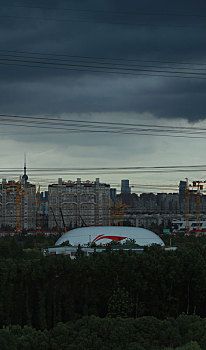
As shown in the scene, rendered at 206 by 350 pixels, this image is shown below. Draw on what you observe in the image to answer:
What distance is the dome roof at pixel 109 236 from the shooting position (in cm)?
9981

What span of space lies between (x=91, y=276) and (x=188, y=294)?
447 inches

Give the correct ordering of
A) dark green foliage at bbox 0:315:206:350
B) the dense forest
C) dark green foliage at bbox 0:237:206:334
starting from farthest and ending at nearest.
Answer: dark green foliage at bbox 0:237:206:334 → the dense forest → dark green foliage at bbox 0:315:206:350

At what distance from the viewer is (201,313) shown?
167ft

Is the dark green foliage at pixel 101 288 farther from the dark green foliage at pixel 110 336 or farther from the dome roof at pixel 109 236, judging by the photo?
the dome roof at pixel 109 236

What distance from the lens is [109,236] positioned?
332ft

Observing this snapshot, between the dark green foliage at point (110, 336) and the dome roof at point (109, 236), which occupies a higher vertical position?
the dome roof at point (109, 236)

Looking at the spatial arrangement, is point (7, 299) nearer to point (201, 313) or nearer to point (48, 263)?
point (48, 263)

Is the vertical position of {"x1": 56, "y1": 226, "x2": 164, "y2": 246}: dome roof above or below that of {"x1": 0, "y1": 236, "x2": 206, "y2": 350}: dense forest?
above

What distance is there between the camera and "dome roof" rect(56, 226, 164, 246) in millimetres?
99812

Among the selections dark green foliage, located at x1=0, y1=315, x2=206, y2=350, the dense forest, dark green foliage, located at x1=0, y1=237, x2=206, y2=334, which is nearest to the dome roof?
the dense forest

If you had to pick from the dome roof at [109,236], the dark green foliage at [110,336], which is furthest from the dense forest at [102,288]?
the dome roof at [109,236]

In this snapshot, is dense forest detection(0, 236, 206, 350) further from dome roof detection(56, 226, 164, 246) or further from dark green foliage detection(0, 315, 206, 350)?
dome roof detection(56, 226, 164, 246)

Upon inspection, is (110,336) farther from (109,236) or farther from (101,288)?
(109,236)

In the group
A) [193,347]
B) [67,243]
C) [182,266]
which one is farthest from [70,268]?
[67,243]
